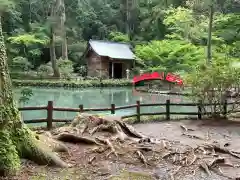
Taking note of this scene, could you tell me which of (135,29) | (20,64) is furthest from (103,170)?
(135,29)

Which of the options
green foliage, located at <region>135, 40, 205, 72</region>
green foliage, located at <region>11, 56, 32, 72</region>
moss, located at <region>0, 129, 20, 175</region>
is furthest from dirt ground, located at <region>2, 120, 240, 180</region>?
green foliage, located at <region>11, 56, 32, 72</region>

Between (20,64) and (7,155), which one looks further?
(20,64)

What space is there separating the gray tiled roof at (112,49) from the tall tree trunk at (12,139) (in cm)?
2654

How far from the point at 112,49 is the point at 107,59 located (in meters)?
1.21

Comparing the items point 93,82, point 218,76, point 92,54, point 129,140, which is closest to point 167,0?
point 92,54

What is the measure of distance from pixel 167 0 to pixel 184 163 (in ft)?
105

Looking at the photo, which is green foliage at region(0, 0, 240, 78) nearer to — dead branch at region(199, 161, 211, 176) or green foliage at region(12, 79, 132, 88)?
green foliage at region(12, 79, 132, 88)

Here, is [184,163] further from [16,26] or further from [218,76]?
[16,26]

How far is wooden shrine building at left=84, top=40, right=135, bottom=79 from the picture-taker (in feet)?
102

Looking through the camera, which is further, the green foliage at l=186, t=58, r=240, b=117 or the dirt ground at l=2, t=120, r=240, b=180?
the green foliage at l=186, t=58, r=240, b=117

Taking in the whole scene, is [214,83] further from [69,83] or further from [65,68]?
[65,68]

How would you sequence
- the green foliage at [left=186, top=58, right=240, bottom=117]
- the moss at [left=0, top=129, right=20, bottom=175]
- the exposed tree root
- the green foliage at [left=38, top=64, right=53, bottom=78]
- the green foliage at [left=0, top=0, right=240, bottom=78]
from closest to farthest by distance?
the moss at [left=0, top=129, right=20, bottom=175] < the exposed tree root < the green foliage at [left=186, top=58, right=240, bottom=117] < the green foliage at [left=0, top=0, right=240, bottom=78] < the green foliage at [left=38, top=64, right=53, bottom=78]

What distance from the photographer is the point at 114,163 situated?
4992 millimetres

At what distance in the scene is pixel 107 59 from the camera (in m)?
31.6
